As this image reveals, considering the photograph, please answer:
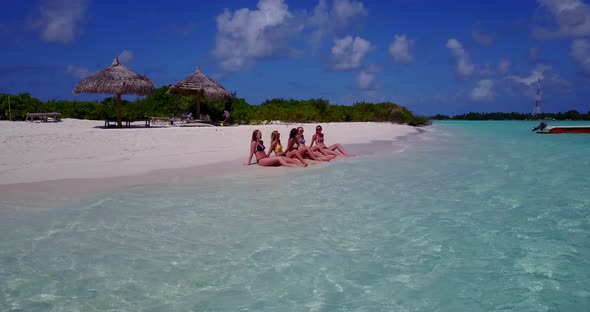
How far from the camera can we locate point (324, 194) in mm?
6355

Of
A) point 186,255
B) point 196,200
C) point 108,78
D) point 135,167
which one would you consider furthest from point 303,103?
point 186,255

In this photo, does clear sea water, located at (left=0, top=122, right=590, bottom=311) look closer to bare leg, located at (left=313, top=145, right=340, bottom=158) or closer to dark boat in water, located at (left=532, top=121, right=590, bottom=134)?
bare leg, located at (left=313, top=145, right=340, bottom=158)

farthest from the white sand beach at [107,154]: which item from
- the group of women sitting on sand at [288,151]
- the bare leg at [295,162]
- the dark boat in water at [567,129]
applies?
the dark boat in water at [567,129]

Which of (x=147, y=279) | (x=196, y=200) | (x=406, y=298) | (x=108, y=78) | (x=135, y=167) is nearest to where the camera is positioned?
(x=406, y=298)

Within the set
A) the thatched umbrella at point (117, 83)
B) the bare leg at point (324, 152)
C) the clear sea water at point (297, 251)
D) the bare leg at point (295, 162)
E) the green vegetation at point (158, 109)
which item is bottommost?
the clear sea water at point (297, 251)

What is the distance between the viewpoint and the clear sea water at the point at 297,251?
2875 millimetres

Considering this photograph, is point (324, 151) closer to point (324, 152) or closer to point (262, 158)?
point (324, 152)

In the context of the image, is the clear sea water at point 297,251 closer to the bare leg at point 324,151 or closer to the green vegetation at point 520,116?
the bare leg at point 324,151

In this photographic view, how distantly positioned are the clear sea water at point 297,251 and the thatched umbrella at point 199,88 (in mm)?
13064

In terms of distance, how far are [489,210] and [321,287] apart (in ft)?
11.0

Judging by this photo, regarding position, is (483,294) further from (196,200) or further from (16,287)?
(196,200)

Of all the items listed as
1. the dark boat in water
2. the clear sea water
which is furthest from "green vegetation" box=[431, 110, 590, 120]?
the clear sea water

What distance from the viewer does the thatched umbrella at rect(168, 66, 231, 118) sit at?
752 inches

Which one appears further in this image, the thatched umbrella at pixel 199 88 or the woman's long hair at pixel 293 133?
the thatched umbrella at pixel 199 88
